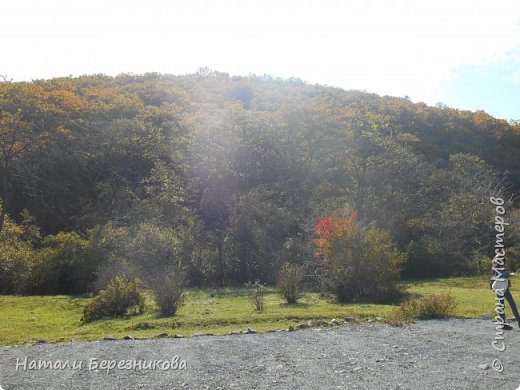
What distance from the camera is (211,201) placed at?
131ft

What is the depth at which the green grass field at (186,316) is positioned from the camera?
48.6 ft

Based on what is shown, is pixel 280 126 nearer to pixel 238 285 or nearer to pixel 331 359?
pixel 238 285

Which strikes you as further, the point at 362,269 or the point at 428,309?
the point at 362,269

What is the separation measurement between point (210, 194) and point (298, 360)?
30.2m

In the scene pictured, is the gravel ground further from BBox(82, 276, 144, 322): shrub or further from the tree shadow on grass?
BBox(82, 276, 144, 322): shrub

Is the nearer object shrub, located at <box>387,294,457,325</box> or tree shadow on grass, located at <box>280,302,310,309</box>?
shrub, located at <box>387,294,457,325</box>

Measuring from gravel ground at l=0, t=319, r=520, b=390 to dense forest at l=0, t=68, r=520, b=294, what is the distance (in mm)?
12753

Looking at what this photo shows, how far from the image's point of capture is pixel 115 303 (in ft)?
61.6

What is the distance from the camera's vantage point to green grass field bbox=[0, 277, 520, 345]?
14.8 meters

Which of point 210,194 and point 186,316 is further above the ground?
point 210,194

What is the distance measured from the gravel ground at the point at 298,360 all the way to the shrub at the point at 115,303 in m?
5.78

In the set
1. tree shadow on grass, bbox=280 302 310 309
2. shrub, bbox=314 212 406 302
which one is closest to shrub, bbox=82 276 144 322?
tree shadow on grass, bbox=280 302 310 309

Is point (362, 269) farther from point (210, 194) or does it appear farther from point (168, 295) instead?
point (210, 194)

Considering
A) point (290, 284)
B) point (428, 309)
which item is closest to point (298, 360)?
point (428, 309)
